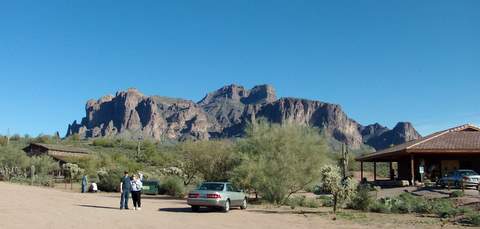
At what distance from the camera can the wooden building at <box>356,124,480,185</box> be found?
41281 millimetres

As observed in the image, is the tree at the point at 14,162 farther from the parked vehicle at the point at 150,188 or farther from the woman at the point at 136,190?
the woman at the point at 136,190

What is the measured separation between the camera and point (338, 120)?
627 feet

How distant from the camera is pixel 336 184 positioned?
79.5 ft

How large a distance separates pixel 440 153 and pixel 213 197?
24.3 meters

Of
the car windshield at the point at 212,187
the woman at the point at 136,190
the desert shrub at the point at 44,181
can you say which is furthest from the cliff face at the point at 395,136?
the woman at the point at 136,190

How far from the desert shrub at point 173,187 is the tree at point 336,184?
57.6ft

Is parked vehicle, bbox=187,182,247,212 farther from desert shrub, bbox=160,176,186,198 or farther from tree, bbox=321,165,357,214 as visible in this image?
desert shrub, bbox=160,176,186,198

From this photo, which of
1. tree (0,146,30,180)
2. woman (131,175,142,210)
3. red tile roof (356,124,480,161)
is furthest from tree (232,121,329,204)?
tree (0,146,30,180)

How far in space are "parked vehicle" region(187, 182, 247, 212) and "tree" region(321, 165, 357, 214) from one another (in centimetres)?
412

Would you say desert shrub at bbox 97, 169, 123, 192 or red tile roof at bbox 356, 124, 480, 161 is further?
desert shrub at bbox 97, 169, 123, 192

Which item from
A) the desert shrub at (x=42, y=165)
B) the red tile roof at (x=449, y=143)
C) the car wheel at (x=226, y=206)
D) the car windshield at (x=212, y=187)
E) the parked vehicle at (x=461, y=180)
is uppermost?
the red tile roof at (x=449, y=143)

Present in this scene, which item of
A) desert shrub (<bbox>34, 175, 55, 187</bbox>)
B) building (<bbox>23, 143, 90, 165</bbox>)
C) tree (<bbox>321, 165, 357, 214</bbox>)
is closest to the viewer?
tree (<bbox>321, 165, 357, 214</bbox>)

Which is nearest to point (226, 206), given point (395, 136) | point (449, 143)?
point (449, 143)

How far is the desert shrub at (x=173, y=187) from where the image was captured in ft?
133
